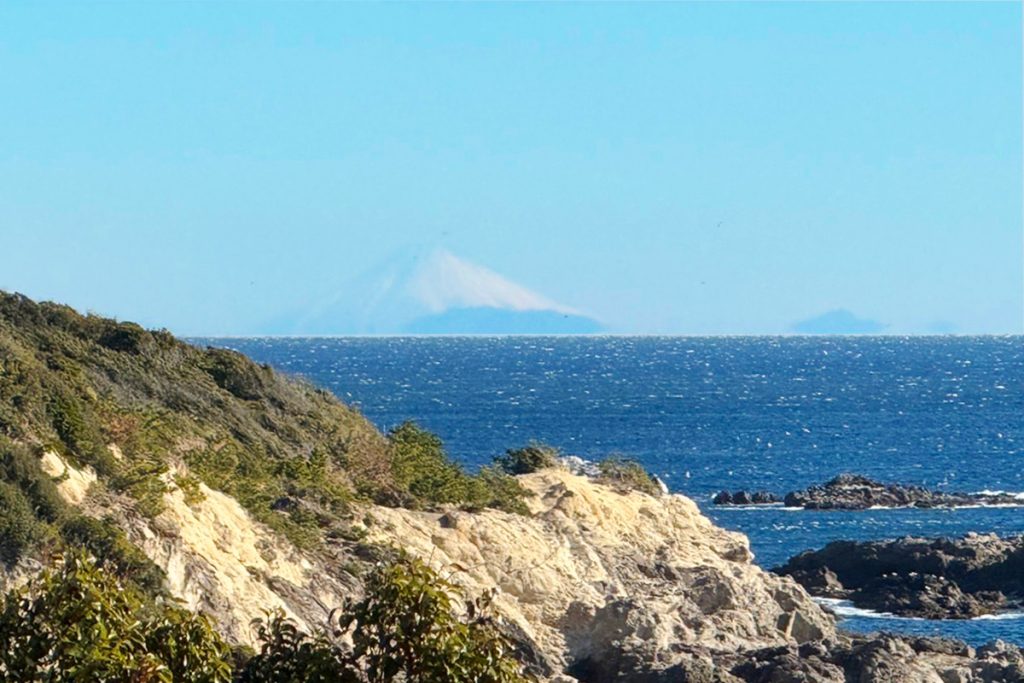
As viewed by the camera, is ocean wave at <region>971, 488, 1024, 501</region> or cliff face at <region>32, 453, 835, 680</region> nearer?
cliff face at <region>32, 453, 835, 680</region>

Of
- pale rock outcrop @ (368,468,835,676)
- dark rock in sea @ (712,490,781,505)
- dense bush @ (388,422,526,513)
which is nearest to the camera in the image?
pale rock outcrop @ (368,468,835,676)

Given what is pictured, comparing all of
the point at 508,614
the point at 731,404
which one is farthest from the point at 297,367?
the point at 508,614

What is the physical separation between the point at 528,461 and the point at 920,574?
12.4m

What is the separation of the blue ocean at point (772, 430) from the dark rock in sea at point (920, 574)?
4.77ft

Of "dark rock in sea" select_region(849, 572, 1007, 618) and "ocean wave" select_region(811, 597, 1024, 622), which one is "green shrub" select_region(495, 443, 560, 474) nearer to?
"ocean wave" select_region(811, 597, 1024, 622)

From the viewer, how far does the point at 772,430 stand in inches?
4328

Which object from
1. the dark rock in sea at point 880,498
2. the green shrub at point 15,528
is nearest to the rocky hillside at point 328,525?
the green shrub at point 15,528

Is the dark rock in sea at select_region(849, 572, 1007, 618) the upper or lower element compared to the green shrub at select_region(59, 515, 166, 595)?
lower

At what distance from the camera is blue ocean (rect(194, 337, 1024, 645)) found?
6644cm

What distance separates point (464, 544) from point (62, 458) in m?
8.66

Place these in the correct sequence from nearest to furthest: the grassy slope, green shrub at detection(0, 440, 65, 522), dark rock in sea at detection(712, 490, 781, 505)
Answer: green shrub at detection(0, 440, 65, 522)
the grassy slope
dark rock in sea at detection(712, 490, 781, 505)

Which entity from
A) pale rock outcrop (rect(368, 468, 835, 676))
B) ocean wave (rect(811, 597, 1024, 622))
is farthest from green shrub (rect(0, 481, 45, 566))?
ocean wave (rect(811, 597, 1024, 622))

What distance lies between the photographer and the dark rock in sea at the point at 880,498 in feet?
236

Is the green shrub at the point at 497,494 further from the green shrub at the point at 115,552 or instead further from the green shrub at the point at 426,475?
the green shrub at the point at 115,552
